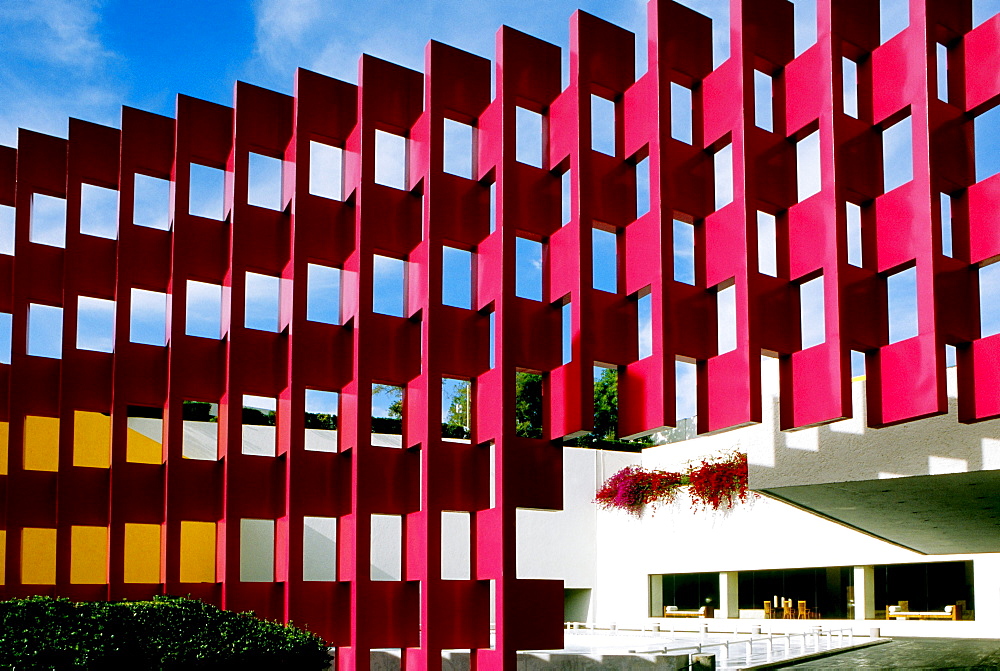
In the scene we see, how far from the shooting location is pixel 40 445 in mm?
22156

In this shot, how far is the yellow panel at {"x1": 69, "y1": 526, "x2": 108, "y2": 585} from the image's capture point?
80.1 feet

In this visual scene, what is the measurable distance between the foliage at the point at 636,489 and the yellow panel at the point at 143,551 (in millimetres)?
14053

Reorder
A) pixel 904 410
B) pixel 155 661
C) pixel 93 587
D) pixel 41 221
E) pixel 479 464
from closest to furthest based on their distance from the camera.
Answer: pixel 155 661, pixel 904 410, pixel 479 464, pixel 93 587, pixel 41 221

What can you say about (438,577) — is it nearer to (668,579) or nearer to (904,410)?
(904,410)

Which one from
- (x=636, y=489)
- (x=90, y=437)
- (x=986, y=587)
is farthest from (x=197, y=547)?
(x=986, y=587)

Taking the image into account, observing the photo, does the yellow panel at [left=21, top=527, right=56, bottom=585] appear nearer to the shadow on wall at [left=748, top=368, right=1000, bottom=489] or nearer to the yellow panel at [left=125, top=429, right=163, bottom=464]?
the yellow panel at [left=125, top=429, right=163, bottom=464]

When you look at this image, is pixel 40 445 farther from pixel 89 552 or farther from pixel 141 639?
pixel 141 639

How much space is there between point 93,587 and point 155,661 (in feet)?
28.1

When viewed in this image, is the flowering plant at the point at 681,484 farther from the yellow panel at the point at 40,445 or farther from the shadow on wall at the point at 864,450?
the shadow on wall at the point at 864,450

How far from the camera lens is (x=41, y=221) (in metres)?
19.5

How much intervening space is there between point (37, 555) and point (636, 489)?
684 inches

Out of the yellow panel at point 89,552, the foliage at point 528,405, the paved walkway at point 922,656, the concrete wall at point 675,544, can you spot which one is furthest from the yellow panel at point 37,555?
the foliage at point 528,405

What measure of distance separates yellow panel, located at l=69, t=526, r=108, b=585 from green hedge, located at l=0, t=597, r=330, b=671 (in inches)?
577

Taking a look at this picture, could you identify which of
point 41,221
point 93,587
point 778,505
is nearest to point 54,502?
point 93,587
